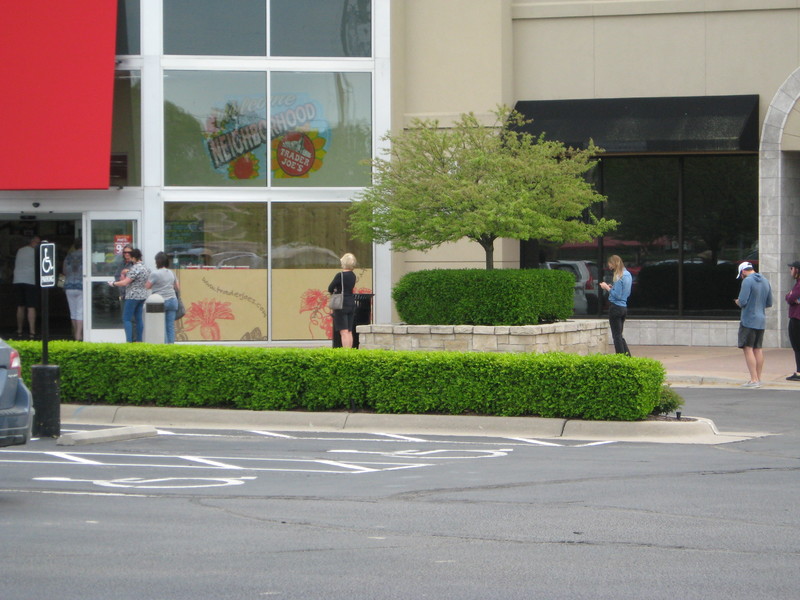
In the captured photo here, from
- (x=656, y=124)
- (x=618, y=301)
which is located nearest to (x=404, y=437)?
(x=618, y=301)

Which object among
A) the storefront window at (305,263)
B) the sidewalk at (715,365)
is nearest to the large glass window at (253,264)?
the storefront window at (305,263)

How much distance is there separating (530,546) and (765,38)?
16.9 meters

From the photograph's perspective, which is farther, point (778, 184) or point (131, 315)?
point (778, 184)

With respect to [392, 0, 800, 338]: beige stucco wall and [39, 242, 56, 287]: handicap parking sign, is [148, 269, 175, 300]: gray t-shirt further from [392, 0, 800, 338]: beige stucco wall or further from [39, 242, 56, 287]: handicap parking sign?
[39, 242, 56, 287]: handicap parking sign

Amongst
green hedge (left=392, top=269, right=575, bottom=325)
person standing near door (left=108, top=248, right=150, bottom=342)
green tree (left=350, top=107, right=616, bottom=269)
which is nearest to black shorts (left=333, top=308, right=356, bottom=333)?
green hedge (left=392, top=269, right=575, bottom=325)

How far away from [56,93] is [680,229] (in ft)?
37.5

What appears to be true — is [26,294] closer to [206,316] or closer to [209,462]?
[206,316]

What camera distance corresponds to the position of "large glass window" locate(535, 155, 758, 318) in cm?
2183

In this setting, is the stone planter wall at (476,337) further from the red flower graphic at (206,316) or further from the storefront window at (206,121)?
the storefront window at (206,121)

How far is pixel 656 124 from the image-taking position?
70.3ft

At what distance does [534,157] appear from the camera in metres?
16.9

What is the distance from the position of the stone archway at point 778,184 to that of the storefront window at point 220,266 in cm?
902

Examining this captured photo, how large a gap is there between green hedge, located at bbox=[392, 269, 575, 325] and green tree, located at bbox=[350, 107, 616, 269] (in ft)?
1.84

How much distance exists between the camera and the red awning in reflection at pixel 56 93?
20.1m
